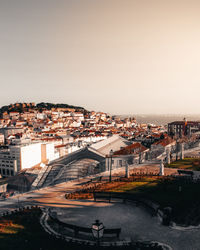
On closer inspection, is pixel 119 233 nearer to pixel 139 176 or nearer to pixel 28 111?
pixel 139 176

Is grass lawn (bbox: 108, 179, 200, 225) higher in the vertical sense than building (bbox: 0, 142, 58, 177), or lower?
higher

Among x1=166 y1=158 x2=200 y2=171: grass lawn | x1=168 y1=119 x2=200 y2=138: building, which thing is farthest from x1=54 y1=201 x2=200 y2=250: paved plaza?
x1=168 y1=119 x2=200 y2=138: building

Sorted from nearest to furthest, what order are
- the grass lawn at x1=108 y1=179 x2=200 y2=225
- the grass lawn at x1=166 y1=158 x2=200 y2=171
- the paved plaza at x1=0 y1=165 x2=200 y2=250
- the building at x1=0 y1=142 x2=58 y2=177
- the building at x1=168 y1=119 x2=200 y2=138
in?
the paved plaza at x1=0 y1=165 x2=200 y2=250 → the grass lawn at x1=108 y1=179 x2=200 y2=225 → the grass lawn at x1=166 y1=158 x2=200 y2=171 → the building at x1=0 y1=142 x2=58 y2=177 → the building at x1=168 y1=119 x2=200 y2=138

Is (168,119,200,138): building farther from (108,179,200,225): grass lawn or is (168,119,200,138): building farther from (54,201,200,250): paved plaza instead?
(54,201,200,250): paved plaza

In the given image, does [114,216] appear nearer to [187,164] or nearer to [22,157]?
[187,164]

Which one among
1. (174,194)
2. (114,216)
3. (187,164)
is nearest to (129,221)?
(114,216)

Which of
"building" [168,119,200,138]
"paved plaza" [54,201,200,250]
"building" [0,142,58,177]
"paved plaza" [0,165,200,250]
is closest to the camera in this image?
"paved plaza" [54,201,200,250]

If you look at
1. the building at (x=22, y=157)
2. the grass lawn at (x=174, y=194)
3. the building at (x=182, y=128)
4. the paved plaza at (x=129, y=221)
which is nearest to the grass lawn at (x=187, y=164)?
the grass lawn at (x=174, y=194)
